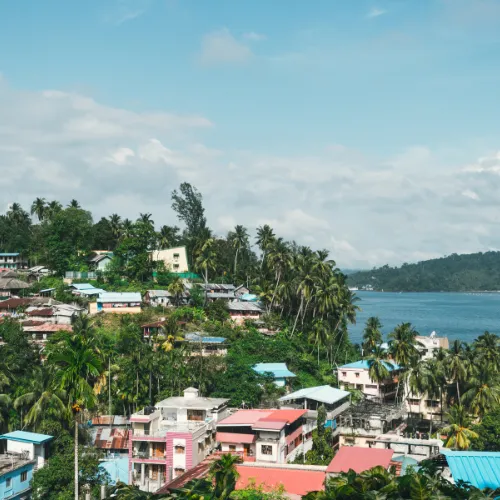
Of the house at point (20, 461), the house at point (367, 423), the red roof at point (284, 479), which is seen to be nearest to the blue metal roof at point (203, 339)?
the house at point (367, 423)

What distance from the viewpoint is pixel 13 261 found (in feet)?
337

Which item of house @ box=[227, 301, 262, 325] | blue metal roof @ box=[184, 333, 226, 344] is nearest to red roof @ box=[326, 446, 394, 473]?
blue metal roof @ box=[184, 333, 226, 344]

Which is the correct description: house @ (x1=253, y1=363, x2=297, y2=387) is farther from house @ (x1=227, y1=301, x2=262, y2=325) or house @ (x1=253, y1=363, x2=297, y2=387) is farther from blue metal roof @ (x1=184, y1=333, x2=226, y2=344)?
house @ (x1=227, y1=301, x2=262, y2=325)

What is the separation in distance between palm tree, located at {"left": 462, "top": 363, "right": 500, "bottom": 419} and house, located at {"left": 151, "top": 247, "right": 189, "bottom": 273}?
51779 millimetres

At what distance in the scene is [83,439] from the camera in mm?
46688

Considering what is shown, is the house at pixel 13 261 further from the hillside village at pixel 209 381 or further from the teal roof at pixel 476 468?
the teal roof at pixel 476 468

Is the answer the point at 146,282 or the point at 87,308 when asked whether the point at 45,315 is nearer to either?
the point at 87,308

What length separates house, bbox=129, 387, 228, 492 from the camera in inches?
1660

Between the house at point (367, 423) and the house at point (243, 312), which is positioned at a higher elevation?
the house at point (243, 312)

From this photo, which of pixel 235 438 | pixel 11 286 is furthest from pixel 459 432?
pixel 11 286

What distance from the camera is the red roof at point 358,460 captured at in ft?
107

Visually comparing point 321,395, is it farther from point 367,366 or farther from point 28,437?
point 28,437

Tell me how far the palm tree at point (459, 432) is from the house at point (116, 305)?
42.6 m

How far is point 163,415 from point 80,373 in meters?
17.2
